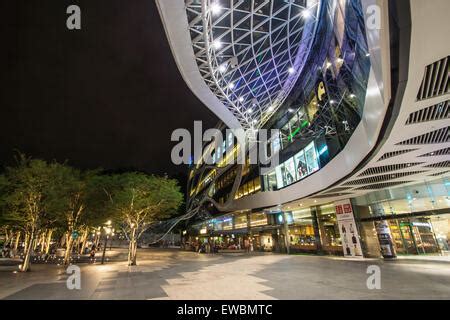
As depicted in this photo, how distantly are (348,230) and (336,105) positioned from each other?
14569 mm

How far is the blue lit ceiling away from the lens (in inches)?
686

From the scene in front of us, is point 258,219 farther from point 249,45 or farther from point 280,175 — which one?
point 249,45

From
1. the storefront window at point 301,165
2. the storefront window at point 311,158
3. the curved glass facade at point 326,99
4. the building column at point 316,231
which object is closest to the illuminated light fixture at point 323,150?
the curved glass facade at point 326,99

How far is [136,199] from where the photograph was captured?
83.1ft

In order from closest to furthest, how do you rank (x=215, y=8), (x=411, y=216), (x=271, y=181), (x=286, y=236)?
(x=215, y=8) → (x=411, y=216) → (x=286, y=236) → (x=271, y=181)

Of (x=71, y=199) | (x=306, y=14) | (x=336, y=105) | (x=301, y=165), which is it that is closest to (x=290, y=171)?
(x=301, y=165)

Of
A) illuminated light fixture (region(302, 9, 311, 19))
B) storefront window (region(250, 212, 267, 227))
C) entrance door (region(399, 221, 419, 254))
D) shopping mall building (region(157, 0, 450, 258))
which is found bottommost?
entrance door (region(399, 221, 419, 254))

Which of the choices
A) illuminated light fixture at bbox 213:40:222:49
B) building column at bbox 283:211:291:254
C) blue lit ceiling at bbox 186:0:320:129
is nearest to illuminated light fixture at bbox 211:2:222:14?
blue lit ceiling at bbox 186:0:320:129

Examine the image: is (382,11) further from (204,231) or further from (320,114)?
(204,231)

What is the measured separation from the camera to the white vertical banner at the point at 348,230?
2509 centimetres

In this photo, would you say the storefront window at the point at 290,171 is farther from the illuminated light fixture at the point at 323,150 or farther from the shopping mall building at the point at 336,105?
the illuminated light fixture at the point at 323,150

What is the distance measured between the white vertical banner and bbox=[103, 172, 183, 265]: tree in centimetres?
1887

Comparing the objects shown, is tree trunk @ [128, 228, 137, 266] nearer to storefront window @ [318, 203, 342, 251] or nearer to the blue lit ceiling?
the blue lit ceiling
